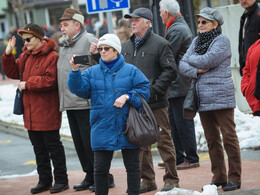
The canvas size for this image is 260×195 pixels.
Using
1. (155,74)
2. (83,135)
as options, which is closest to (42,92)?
(83,135)

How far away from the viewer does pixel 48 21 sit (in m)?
59.7

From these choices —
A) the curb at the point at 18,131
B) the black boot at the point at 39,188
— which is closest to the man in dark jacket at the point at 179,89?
the black boot at the point at 39,188

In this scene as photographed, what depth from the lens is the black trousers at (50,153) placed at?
296 inches

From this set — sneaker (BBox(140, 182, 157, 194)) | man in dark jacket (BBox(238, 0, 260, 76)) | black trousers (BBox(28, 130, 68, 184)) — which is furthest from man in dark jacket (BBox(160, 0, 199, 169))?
black trousers (BBox(28, 130, 68, 184))

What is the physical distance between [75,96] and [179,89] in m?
1.54

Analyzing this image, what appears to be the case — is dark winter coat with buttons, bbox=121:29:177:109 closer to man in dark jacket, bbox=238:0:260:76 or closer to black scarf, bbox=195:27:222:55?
black scarf, bbox=195:27:222:55

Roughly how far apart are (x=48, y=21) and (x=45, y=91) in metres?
53.2

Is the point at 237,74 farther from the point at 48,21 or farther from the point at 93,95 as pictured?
the point at 48,21

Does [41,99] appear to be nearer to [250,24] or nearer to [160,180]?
[160,180]

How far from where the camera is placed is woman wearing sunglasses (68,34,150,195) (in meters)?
5.82

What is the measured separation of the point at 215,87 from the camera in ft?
21.0

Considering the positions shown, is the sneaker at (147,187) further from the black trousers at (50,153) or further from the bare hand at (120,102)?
the bare hand at (120,102)

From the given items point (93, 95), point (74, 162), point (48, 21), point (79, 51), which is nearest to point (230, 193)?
point (93, 95)

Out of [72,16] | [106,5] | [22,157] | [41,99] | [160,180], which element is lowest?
[22,157]
